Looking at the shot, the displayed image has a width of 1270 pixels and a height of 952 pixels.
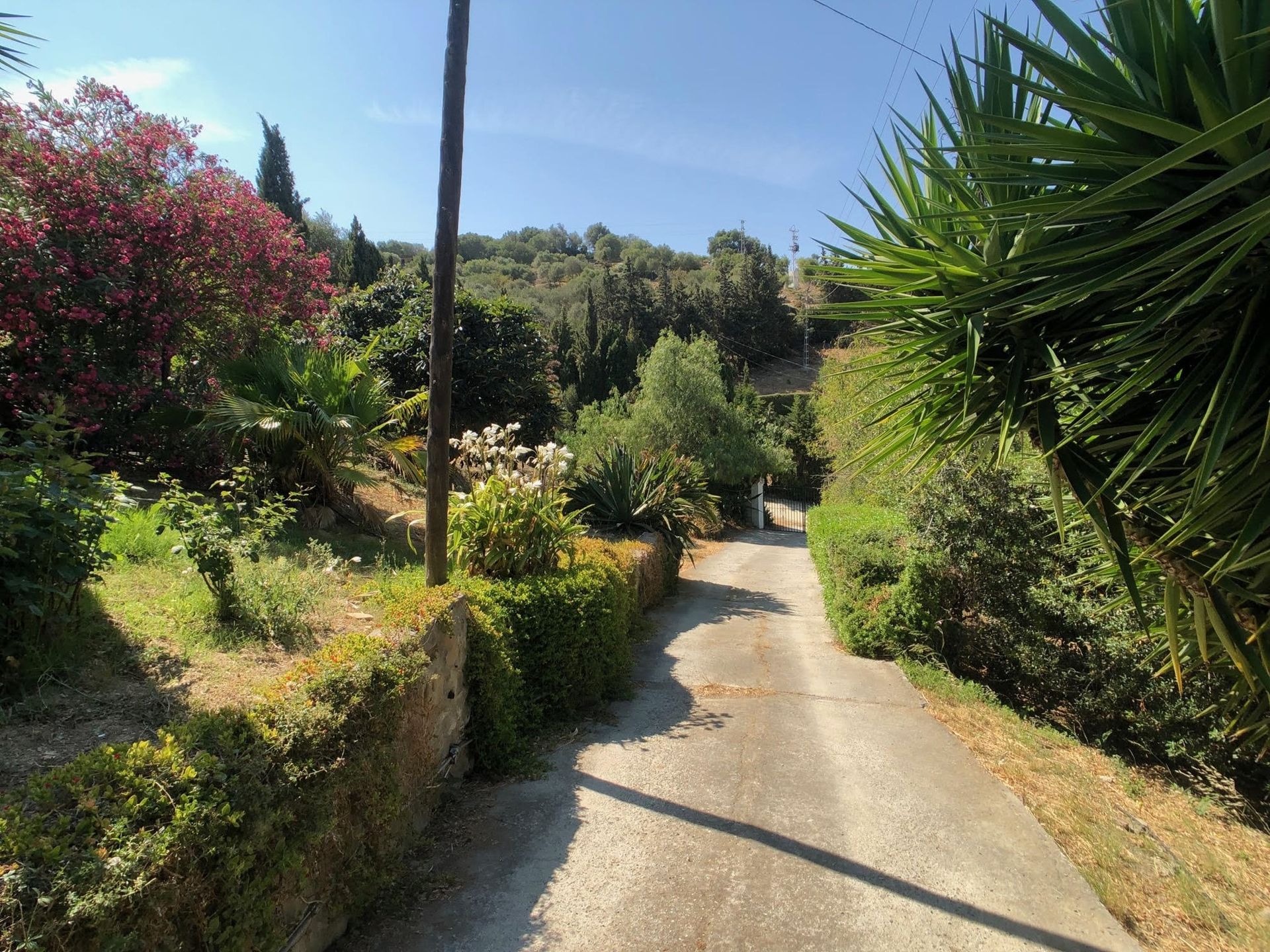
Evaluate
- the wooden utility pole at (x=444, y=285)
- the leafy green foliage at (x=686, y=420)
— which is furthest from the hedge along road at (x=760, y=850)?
the leafy green foliage at (x=686, y=420)

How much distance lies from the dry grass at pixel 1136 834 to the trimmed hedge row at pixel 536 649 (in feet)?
9.57

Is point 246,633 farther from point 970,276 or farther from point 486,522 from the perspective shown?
point 970,276

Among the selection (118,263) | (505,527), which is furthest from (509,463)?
(118,263)

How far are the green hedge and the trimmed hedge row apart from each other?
2.92 feet

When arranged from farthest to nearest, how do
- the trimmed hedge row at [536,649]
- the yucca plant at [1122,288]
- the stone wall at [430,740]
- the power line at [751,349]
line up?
the power line at [751,349] < the trimmed hedge row at [536,649] < the stone wall at [430,740] < the yucca plant at [1122,288]

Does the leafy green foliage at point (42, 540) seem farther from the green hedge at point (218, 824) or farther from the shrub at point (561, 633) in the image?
the shrub at point (561, 633)

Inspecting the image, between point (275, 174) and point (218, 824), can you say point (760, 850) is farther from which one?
point (275, 174)

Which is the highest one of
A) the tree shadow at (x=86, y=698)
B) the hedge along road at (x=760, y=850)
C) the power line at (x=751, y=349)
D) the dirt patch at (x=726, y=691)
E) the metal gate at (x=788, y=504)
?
the power line at (x=751, y=349)

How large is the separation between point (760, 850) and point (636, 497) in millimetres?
7053

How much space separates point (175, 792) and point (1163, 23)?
4070 millimetres

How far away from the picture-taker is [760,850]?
11.5ft

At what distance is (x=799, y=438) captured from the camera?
1339 inches

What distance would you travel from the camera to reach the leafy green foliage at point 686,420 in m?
23.3

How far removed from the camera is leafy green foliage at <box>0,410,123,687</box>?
265cm
